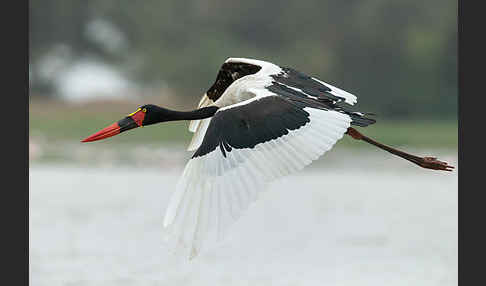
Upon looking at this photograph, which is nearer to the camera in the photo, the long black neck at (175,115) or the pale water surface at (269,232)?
the long black neck at (175,115)

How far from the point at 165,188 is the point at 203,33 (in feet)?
50.2

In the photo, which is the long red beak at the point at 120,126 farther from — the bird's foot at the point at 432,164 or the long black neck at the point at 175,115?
the bird's foot at the point at 432,164

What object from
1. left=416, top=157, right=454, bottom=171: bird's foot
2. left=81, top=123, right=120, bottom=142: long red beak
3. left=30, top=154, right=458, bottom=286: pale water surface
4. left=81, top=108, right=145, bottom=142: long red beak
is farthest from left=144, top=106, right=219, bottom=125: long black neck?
left=416, top=157, right=454, bottom=171: bird's foot

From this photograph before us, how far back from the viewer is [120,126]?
684cm

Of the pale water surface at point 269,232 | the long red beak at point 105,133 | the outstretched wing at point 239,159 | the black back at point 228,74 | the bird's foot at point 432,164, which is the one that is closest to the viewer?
the outstretched wing at point 239,159

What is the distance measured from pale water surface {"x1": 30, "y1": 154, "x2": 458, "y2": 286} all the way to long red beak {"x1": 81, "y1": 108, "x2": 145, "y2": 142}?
139 cm

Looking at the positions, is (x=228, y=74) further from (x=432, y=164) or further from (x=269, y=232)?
(x=269, y=232)

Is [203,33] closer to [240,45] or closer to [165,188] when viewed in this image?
[240,45]

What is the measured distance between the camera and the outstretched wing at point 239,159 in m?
5.66

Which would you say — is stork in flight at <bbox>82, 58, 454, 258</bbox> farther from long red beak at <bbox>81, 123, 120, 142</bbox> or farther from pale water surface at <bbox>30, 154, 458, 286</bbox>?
pale water surface at <bbox>30, 154, 458, 286</bbox>

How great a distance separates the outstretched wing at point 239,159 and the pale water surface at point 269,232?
6.93ft

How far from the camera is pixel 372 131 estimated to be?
2058 centimetres

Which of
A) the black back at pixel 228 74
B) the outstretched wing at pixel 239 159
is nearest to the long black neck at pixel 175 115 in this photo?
the black back at pixel 228 74

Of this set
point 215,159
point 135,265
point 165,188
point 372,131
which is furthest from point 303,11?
point 215,159
